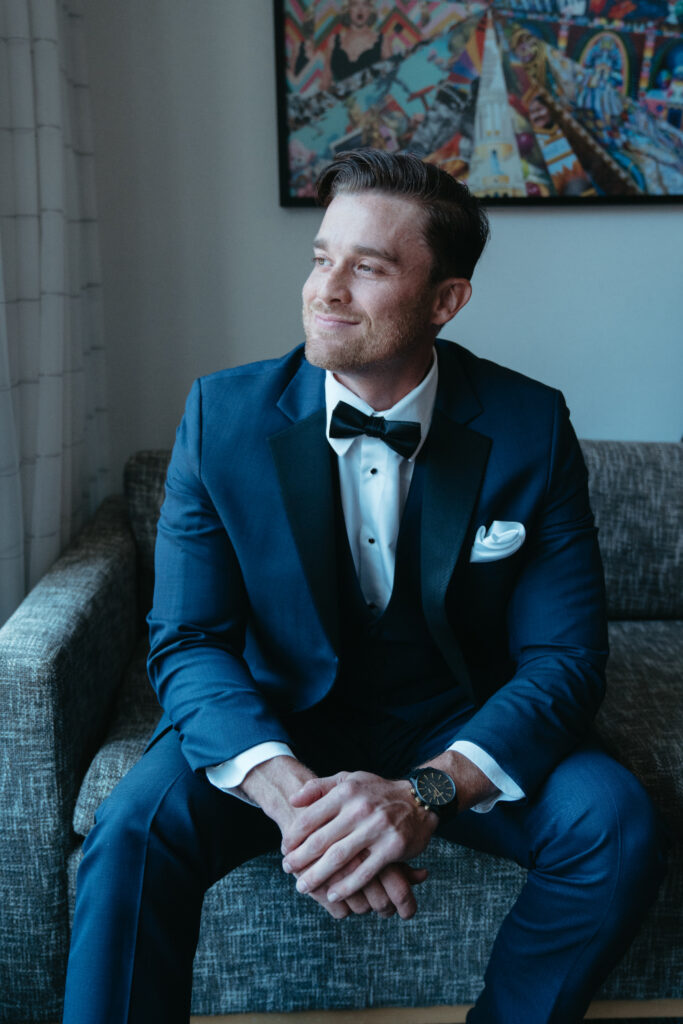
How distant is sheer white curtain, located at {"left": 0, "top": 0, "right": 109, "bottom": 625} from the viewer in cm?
186

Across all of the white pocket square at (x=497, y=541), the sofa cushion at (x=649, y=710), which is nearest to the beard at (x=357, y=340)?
the white pocket square at (x=497, y=541)

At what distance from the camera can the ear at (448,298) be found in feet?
5.05

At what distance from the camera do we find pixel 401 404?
156 cm

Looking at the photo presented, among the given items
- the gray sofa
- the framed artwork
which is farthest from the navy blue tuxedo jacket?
the framed artwork

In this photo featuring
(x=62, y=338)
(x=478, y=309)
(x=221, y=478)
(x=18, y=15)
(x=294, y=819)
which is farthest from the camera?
(x=478, y=309)

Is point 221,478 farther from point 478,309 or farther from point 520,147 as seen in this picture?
point 520,147

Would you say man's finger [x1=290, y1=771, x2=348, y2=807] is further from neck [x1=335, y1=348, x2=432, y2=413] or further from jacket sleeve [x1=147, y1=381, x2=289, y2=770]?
neck [x1=335, y1=348, x2=432, y2=413]

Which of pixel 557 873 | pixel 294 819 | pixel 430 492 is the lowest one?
pixel 557 873

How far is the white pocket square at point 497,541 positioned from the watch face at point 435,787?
0.37 metres

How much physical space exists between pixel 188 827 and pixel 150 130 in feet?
5.76

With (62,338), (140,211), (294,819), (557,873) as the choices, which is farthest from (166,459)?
(557,873)

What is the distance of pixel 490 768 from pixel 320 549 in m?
0.43

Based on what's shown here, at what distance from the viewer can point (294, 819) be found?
128 centimetres

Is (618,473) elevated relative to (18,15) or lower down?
lower down
